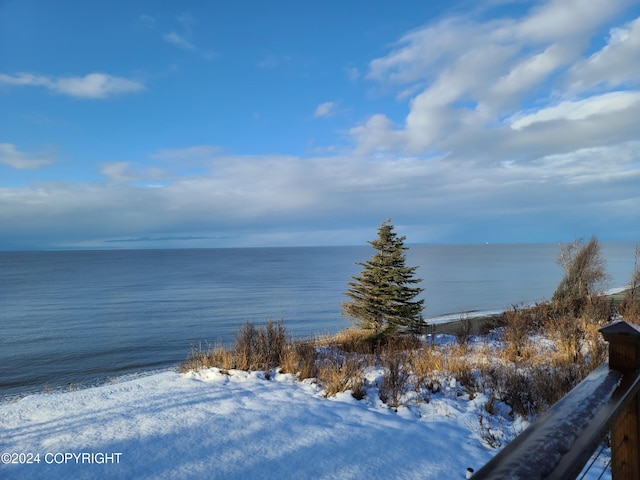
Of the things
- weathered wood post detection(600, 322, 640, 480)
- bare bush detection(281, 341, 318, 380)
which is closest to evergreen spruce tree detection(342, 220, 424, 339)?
bare bush detection(281, 341, 318, 380)

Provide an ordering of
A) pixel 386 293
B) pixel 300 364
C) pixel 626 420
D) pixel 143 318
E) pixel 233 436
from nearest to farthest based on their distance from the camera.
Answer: pixel 626 420 < pixel 233 436 < pixel 300 364 < pixel 386 293 < pixel 143 318

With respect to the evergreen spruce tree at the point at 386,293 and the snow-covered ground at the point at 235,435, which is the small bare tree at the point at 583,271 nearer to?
the evergreen spruce tree at the point at 386,293

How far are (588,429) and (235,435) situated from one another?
175 inches

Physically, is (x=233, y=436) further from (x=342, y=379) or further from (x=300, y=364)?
(x=300, y=364)

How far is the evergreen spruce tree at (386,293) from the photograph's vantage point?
14438 millimetres

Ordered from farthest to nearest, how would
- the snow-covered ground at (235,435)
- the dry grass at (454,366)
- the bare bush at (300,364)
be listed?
the bare bush at (300,364) → the dry grass at (454,366) → the snow-covered ground at (235,435)

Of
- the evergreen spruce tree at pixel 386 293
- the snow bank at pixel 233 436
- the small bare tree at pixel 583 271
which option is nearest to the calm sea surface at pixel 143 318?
the evergreen spruce tree at pixel 386 293

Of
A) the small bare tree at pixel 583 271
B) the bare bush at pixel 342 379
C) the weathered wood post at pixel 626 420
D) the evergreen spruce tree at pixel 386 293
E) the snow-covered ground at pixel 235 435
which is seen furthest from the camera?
the small bare tree at pixel 583 271

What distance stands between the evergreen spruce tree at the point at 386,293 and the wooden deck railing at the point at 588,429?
12.3m

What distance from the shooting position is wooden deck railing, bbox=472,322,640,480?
1.03m

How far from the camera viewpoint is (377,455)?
446cm

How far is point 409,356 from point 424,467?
4.73 meters

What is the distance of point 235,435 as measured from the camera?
16.0ft

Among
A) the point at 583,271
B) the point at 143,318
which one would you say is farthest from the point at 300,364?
the point at 143,318
